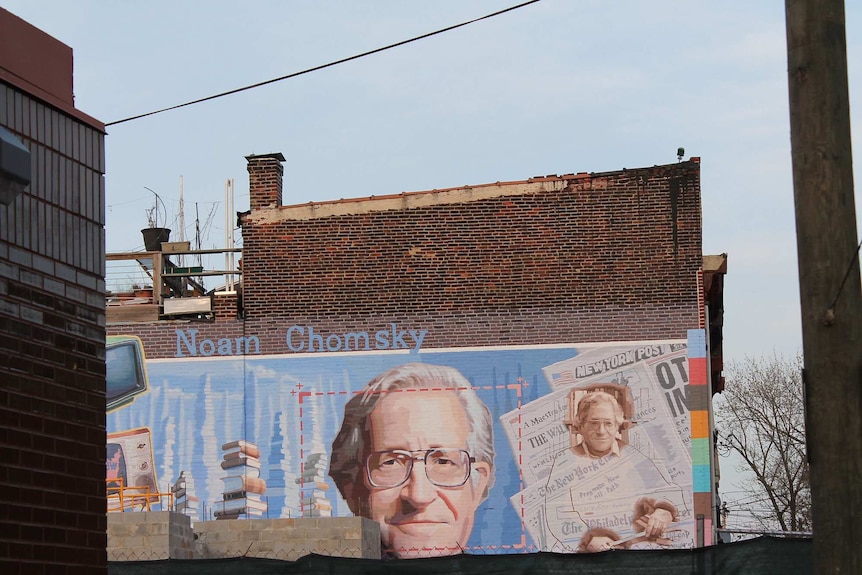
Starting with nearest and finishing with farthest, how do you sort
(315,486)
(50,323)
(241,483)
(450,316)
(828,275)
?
1. (828,275)
2. (50,323)
3. (315,486)
4. (241,483)
5. (450,316)

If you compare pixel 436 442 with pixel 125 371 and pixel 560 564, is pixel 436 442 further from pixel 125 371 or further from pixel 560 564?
pixel 560 564

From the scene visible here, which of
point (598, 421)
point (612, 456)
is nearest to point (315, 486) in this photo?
point (598, 421)

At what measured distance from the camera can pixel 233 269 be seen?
1114 inches

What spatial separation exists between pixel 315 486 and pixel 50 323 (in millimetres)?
18519

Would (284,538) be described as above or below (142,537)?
below

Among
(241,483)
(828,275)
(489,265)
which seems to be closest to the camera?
(828,275)

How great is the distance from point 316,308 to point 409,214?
2815 millimetres

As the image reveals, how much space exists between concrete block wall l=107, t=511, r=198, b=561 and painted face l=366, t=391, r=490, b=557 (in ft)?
26.2

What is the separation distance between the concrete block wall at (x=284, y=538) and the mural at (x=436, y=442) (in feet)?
18.5

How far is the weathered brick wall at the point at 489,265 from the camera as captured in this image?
85.9 ft

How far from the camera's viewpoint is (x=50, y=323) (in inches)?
311

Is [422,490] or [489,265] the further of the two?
[489,265]

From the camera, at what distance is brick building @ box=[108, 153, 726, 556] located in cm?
2583

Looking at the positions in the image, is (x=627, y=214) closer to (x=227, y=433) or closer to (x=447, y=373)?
(x=447, y=373)
